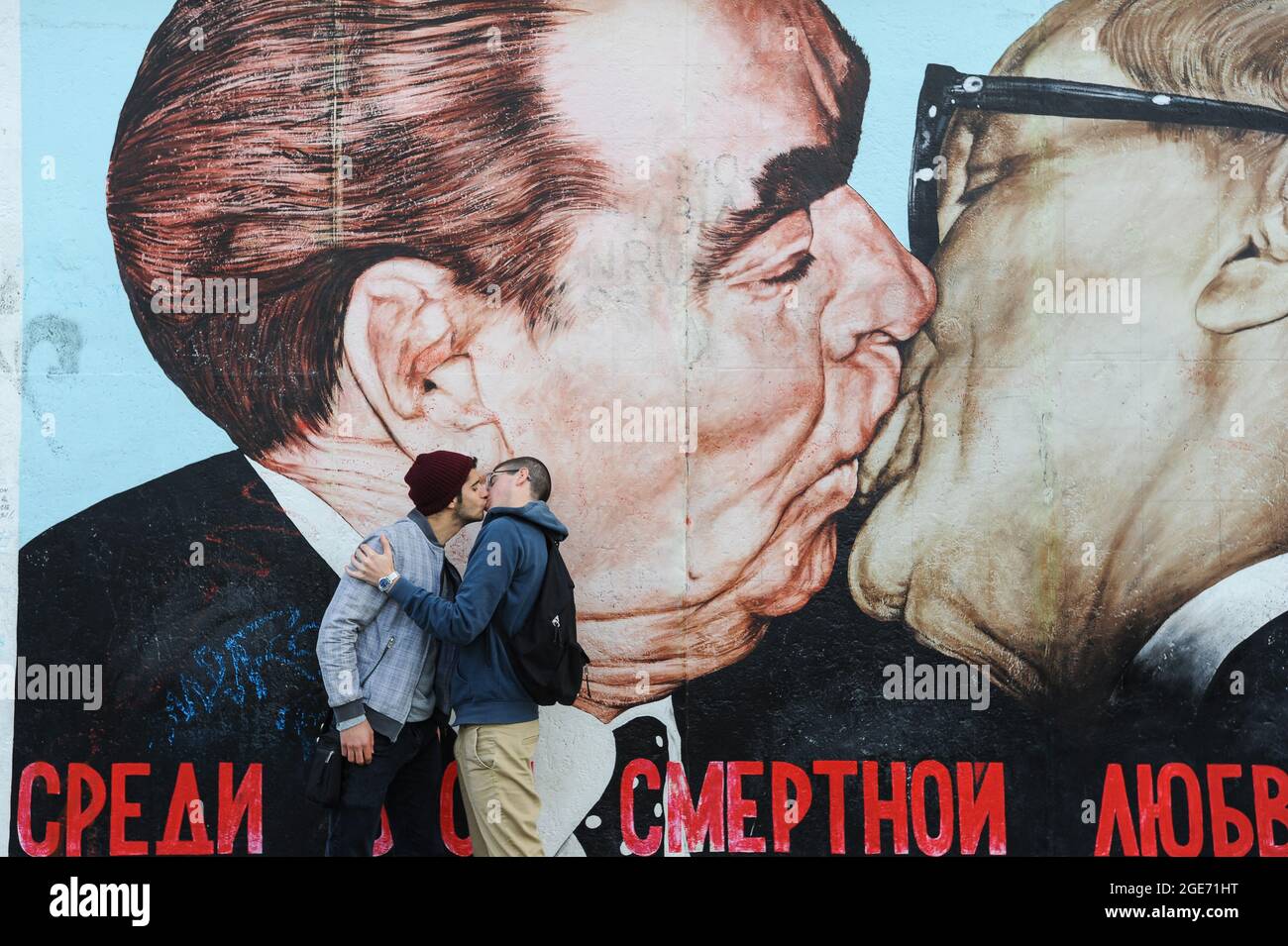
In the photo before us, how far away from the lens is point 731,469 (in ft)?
17.6

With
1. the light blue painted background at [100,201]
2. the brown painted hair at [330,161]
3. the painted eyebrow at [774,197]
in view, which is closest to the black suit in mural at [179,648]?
the light blue painted background at [100,201]

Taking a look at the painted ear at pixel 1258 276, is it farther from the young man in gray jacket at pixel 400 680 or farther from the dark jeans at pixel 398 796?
the dark jeans at pixel 398 796

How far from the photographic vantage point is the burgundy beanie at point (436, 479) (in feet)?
15.5

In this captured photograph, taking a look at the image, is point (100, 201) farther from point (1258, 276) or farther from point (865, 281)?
point (1258, 276)

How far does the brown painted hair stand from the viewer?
17.7 ft

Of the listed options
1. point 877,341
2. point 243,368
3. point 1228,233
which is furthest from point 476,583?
point 1228,233

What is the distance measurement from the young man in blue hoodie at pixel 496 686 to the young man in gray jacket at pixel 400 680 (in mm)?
104

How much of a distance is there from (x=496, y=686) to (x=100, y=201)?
275 cm

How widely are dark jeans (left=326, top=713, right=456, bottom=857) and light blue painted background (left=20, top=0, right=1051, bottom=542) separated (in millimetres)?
1598

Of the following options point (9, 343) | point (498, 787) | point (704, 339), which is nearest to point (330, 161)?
point (9, 343)

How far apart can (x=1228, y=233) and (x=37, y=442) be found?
5156 mm

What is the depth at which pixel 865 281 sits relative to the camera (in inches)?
213

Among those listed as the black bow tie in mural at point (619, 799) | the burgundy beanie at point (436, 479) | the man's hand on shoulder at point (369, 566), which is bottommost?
the black bow tie in mural at point (619, 799)

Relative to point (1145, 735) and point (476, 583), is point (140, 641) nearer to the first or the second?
point (476, 583)
